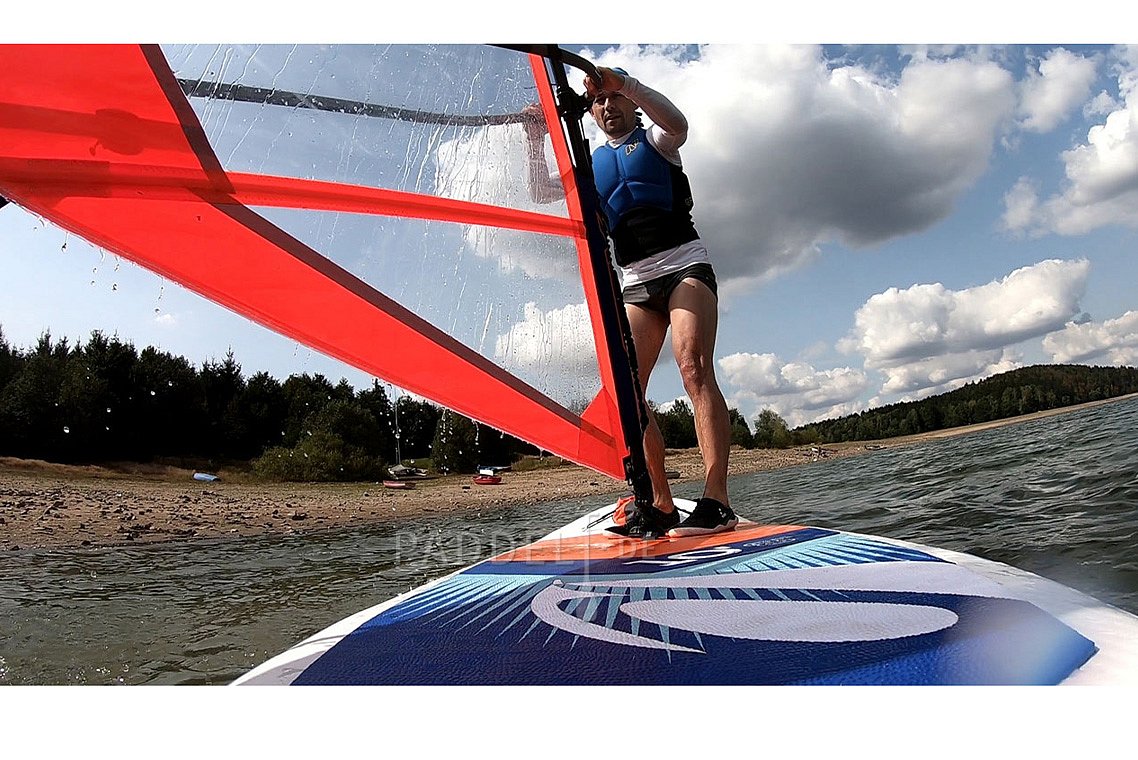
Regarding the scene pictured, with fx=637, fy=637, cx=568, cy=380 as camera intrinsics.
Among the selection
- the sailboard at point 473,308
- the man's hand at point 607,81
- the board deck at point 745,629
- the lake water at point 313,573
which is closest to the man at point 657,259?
the man's hand at point 607,81

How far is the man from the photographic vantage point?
→ 6.37ft

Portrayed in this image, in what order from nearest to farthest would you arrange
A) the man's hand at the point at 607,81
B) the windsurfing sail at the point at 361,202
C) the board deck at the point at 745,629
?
the board deck at the point at 745,629 < the windsurfing sail at the point at 361,202 < the man's hand at the point at 607,81

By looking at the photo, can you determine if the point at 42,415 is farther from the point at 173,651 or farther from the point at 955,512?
the point at 955,512

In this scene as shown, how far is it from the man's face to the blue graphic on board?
1384 millimetres

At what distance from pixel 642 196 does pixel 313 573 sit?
2.93 metres

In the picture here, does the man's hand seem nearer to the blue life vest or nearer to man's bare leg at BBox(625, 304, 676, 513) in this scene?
the blue life vest

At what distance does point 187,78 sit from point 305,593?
2254mm

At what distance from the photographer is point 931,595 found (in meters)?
1.14

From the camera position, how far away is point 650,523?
2.03 m

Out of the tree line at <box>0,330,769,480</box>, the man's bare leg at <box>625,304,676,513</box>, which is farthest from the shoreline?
the man's bare leg at <box>625,304,676,513</box>

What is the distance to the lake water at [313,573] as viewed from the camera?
195 cm

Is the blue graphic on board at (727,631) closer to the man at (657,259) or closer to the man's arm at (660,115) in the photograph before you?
the man at (657,259)

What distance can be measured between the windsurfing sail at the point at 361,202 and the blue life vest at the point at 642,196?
0.13 meters

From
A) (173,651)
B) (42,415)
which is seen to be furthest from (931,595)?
(42,415)
